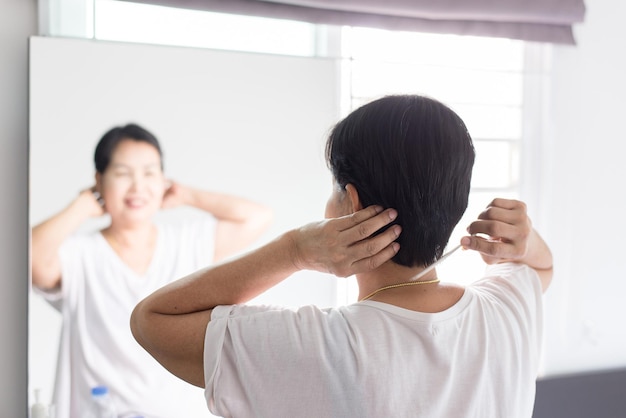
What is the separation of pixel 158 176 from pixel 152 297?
1012mm

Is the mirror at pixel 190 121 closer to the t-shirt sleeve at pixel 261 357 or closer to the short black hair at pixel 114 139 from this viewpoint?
the short black hair at pixel 114 139

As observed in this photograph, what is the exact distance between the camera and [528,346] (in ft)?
3.09

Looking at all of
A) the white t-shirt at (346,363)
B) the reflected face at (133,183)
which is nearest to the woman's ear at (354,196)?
the white t-shirt at (346,363)

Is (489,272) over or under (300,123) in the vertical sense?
under

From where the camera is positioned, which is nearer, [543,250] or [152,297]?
[152,297]

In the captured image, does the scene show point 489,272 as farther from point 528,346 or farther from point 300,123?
point 300,123

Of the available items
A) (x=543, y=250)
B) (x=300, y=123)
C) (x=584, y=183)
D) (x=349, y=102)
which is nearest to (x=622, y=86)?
(x=584, y=183)

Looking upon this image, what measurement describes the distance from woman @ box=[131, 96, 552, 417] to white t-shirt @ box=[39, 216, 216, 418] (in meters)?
0.95

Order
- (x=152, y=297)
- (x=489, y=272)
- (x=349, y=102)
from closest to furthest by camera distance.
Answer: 1. (x=152, y=297)
2. (x=489, y=272)
3. (x=349, y=102)

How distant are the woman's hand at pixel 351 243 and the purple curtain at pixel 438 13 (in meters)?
1.23

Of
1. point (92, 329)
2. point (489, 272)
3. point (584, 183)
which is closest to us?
point (489, 272)

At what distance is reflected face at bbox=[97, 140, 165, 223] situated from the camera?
5.86 feet

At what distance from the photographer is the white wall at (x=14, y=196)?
1.75 meters

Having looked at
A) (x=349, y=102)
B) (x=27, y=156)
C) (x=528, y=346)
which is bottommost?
(x=528, y=346)
